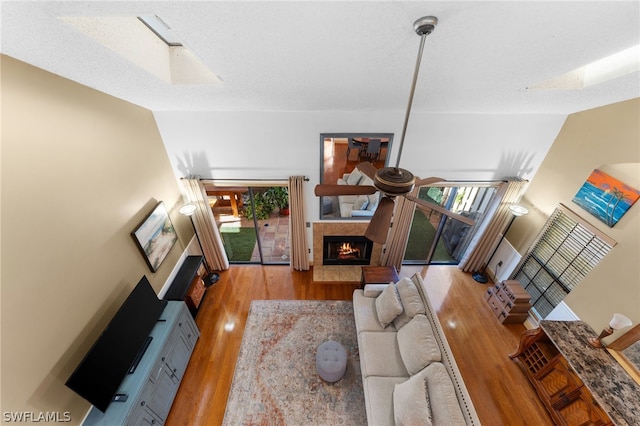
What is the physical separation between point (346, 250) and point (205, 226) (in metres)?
2.96

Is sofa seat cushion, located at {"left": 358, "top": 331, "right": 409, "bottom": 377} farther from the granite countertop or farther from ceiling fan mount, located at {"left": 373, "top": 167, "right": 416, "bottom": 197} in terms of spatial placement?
ceiling fan mount, located at {"left": 373, "top": 167, "right": 416, "bottom": 197}

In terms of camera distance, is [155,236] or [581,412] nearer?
[581,412]

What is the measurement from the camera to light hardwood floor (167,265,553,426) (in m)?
3.13

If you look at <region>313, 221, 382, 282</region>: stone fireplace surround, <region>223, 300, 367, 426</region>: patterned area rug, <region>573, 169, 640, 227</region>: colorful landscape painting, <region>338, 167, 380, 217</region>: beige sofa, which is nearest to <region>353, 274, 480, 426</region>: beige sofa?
<region>223, 300, 367, 426</region>: patterned area rug

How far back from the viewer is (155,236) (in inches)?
142

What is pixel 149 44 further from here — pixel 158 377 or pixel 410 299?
pixel 410 299

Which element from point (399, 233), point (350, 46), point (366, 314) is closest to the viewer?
point (350, 46)

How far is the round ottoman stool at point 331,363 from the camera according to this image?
10.6ft

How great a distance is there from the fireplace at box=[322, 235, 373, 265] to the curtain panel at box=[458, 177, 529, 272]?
215 cm

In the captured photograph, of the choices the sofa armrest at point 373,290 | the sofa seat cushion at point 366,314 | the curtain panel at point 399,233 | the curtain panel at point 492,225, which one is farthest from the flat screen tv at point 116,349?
the curtain panel at point 492,225

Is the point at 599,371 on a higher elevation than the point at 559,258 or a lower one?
lower

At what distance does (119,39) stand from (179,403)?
165 inches

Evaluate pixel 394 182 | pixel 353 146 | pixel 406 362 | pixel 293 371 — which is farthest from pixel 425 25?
pixel 293 371

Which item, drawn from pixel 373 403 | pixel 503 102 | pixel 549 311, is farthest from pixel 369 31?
pixel 549 311
